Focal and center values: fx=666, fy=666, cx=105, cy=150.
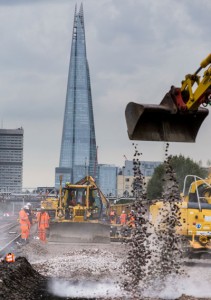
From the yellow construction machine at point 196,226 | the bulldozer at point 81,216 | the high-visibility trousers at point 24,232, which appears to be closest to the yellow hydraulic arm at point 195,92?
the yellow construction machine at point 196,226

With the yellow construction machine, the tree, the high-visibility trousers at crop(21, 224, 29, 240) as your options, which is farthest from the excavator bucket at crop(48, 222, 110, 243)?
the tree

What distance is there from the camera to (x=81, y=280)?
1520 centimetres

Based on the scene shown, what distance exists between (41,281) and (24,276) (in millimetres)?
523

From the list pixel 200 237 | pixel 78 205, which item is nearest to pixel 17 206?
pixel 78 205

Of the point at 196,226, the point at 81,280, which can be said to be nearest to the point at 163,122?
the point at 81,280

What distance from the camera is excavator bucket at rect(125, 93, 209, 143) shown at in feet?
37.0

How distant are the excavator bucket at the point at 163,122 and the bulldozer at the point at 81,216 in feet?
54.7

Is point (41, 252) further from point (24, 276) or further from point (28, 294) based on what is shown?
point (28, 294)

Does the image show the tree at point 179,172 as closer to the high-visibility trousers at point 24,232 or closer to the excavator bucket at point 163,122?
the high-visibility trousers at point 24,232

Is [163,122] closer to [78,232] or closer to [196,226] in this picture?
[196,226]

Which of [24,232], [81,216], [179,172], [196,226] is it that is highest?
[179,172]

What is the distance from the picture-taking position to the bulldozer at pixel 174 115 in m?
11.2

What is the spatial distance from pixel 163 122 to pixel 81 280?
5289mm

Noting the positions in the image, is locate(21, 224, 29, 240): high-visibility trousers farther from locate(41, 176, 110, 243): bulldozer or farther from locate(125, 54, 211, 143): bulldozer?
locate(125, 54, 211, 143): bulldozer
